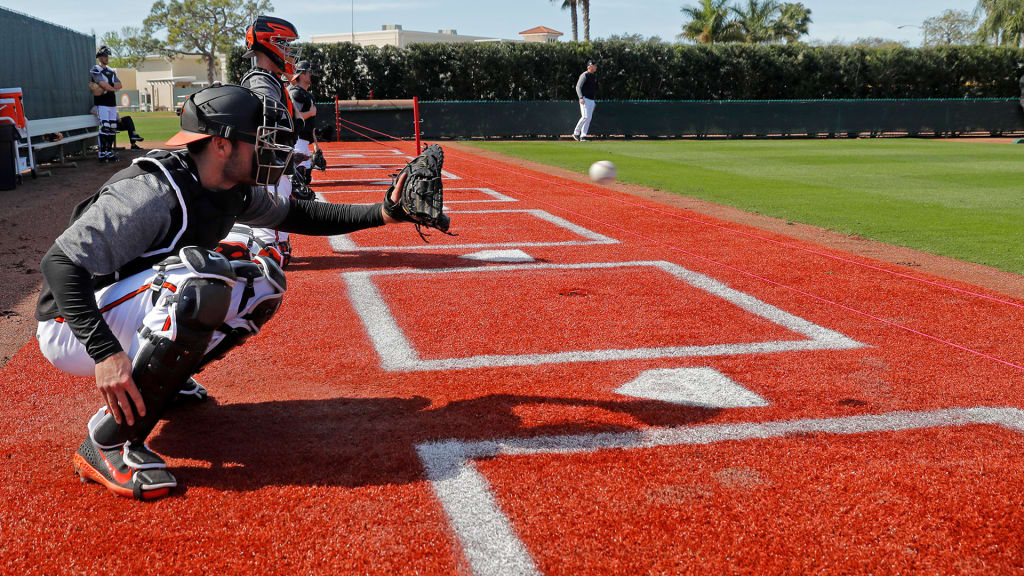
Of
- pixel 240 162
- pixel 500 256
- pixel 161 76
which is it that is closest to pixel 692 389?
pixel 240 162

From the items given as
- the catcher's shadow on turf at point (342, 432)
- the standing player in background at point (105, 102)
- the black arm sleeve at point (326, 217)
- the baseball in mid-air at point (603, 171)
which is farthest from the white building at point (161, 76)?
the catcher's shadow on turf at point (342, 432)

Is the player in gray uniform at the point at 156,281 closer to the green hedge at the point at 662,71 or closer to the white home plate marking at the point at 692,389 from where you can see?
the white home plate marking at the point at 692,389

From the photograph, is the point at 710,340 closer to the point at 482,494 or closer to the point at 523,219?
the point at 482,494

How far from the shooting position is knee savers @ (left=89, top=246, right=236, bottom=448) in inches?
116

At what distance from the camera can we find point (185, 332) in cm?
296

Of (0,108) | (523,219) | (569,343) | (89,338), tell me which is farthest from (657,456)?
(0,108)

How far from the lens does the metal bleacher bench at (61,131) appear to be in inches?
602

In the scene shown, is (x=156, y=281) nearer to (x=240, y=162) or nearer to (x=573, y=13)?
(x=240, y=162)

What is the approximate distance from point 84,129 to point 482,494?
68.1 feet

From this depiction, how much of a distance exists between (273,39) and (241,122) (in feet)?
13.1

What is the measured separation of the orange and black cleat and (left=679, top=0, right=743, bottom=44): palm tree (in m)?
54.3

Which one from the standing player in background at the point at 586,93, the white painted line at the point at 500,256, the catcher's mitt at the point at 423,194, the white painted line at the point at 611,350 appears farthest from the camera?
the standing player in background at the point at 586,93

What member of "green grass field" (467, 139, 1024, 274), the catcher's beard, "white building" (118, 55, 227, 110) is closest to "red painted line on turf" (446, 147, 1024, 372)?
"green grass field" (467, 139, 1024, 274)

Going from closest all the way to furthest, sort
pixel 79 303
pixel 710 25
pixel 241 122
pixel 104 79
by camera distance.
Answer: pixel 79 303
pixel 241 122
pixel 104 79
pixel 710 25
